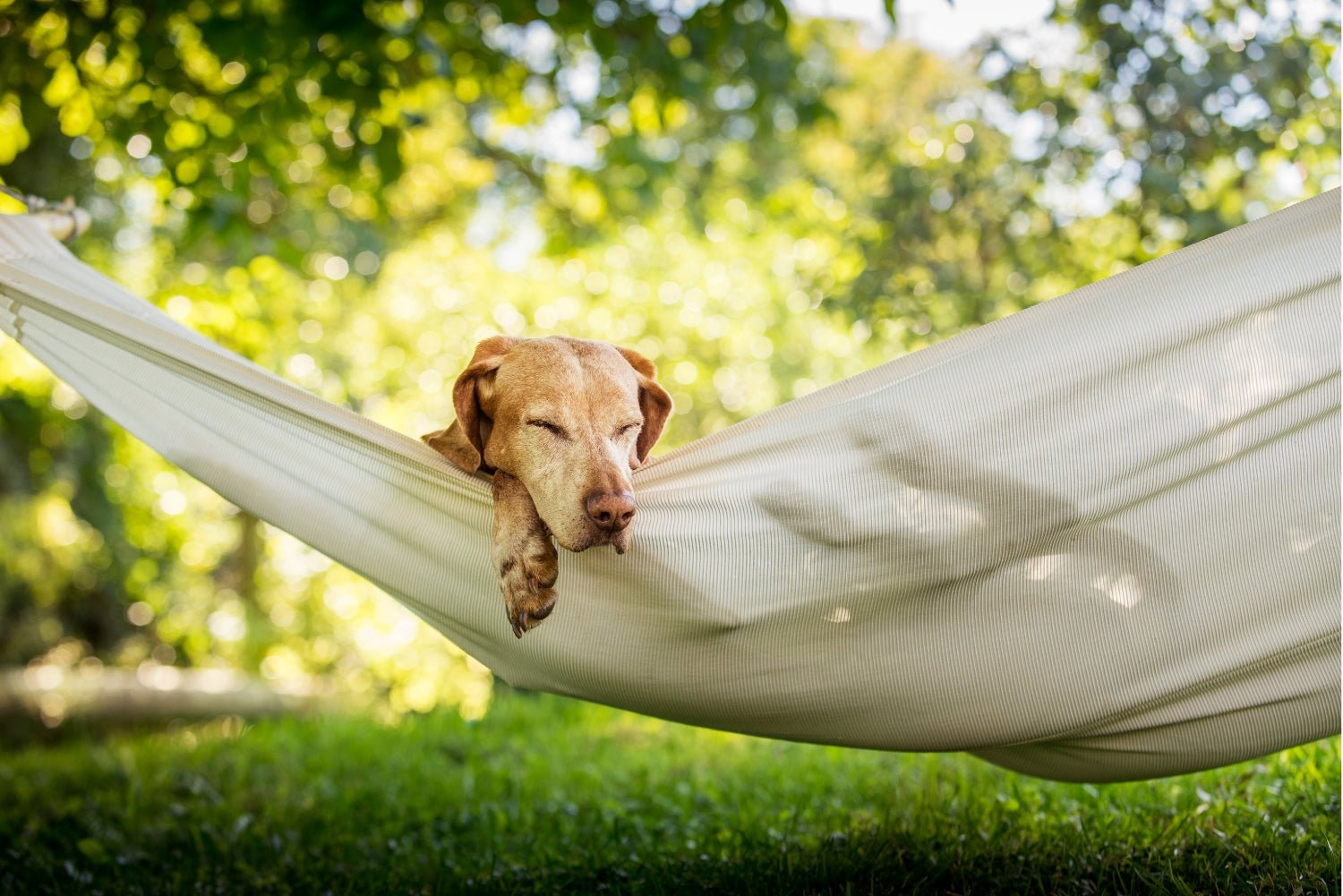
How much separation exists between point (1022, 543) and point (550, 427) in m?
0.72

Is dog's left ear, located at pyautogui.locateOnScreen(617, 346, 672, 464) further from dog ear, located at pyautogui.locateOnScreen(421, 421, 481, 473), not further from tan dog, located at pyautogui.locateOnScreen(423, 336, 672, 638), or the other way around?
dog ear, located at pyautogui.locateOnScreen(421, 421, 481, 473)

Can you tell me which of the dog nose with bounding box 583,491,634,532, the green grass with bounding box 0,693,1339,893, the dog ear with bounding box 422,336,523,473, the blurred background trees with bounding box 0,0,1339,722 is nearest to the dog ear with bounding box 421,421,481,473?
the dog ear with bounding box 422,336,523,473

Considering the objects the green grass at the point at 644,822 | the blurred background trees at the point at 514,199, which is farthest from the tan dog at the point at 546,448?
the blurred background trees at the point at 514,199

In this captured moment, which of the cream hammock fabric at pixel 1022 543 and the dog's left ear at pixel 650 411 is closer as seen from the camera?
the cream hammock fabric at pixel 1022 543

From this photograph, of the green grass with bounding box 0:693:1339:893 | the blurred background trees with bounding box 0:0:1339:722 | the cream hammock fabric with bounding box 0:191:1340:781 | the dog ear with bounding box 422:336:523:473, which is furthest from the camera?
the blurred background trees with bounding box 0:0:1339:722

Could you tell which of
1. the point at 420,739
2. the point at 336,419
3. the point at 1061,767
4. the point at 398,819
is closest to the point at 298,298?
the point at 420,739

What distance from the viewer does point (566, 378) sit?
1861 millimetres

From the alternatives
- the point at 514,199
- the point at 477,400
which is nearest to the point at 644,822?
the point at 477,400

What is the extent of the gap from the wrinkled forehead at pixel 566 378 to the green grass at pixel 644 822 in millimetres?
961

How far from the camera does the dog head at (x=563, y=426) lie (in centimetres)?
168

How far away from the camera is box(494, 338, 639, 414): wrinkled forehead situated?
184 cm

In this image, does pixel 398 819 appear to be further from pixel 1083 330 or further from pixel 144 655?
pixel 144 655

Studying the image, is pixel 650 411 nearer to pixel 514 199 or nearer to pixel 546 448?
pixel 546 448

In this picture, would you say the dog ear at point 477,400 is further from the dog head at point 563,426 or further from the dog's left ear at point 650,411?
the dog's left ear at point 650,411
